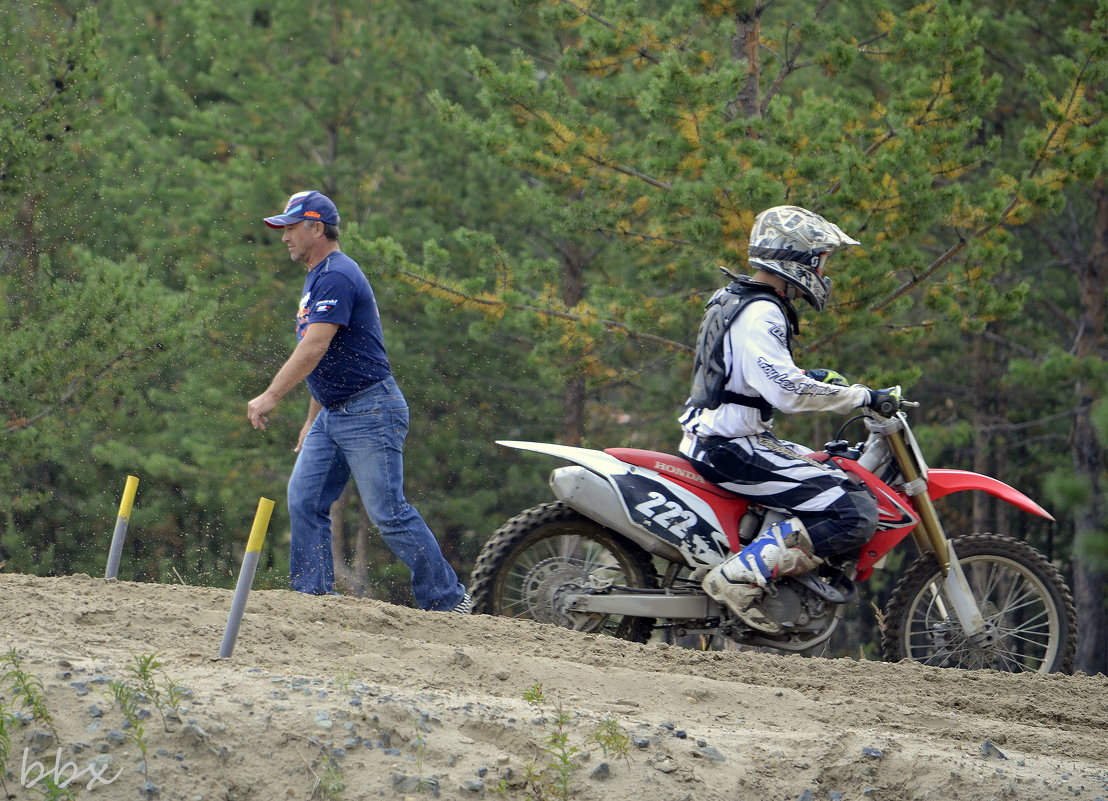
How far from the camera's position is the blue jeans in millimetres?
6734

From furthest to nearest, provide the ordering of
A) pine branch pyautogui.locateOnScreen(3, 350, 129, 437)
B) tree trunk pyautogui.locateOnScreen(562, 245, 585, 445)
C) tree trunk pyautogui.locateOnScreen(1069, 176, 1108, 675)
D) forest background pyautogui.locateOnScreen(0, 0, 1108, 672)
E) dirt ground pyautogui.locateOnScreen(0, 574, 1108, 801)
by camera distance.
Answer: tree trunk pyautogui.locateOnScreen(562, 245, 585, 445) → tree trunk pyautogui.locateOnScreen(1069, 176, 1108, 675) → pine branch pyautogui.locateOnScreen(3, 350, 129, 437) → forest background pyautogui.locateOnScreen(0, 0, 1108, 672) → dirt ground pyautogui.locateOnScreen(0, 574, 1108, 801)

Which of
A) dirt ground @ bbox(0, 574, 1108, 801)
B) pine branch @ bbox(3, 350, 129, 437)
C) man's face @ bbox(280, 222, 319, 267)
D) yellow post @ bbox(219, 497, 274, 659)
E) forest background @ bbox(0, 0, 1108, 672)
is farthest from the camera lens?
pine branch @ bbox(3, 350, 129, 437)

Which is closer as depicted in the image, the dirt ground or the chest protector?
the dirt ground

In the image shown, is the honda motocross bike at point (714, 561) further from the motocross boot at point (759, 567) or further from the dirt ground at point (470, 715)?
the dirt ground at point (470, 715)

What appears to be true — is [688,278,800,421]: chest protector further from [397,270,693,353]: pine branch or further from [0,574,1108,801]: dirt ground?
[397,270,693,353]: pine branch

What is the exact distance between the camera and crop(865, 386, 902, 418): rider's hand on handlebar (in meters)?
6.28

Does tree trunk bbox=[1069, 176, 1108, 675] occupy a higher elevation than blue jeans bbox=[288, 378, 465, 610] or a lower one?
higher

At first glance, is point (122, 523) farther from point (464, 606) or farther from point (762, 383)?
point (762, 383)

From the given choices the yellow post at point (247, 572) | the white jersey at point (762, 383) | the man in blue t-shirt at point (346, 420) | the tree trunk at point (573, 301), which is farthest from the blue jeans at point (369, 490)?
the tree trunk at point (573, 301)

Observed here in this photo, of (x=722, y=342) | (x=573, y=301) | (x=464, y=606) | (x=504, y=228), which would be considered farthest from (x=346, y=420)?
(x=504, y=228)

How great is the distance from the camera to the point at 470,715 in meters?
4.22

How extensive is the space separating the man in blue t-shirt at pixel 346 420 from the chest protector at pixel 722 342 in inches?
61.6

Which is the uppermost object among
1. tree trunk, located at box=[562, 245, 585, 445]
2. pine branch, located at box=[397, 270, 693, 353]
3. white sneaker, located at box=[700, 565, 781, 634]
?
tree trunk, located at box=[562, 245, 585, 445]

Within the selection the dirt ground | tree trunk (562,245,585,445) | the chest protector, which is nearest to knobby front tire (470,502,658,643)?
the dirt ground
